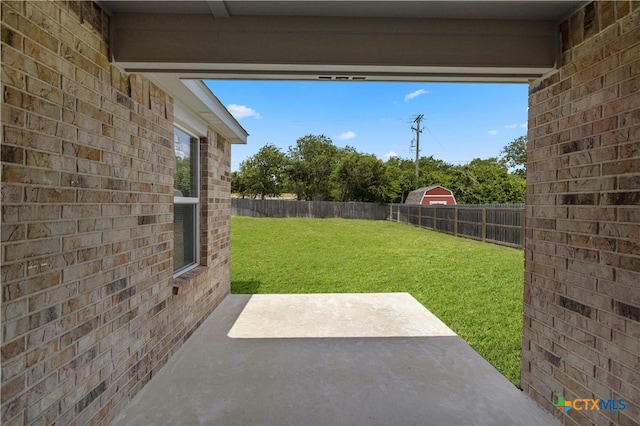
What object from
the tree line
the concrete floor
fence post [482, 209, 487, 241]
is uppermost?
the tree line

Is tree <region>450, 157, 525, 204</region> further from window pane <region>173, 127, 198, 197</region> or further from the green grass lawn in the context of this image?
window pane <region>173, 127, 198, 197</region>

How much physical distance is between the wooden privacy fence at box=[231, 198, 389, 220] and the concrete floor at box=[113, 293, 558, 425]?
70.6 feet

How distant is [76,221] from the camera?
1859 mm

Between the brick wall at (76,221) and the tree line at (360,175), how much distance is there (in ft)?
88.9

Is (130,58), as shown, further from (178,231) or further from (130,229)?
(178,231)

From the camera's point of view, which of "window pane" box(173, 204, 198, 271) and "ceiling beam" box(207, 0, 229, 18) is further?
"window pane" box(173, 204, 198, 271)

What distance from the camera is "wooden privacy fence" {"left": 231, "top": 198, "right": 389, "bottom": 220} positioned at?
25453 millimetres

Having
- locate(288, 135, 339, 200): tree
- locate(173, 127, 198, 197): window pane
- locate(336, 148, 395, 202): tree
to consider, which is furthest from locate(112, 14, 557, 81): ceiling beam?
locate(288, 135, 339, 200): tree

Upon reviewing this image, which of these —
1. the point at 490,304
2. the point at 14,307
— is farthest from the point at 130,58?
the point at 490,304

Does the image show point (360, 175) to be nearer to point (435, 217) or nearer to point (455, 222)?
point (435, 217)

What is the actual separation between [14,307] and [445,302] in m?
5.38

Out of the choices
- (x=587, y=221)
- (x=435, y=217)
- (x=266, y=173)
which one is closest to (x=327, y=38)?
(x=587, y=221)

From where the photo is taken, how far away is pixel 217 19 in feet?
6.94

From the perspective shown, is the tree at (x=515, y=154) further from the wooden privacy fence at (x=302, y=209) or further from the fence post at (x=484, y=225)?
the fence post at (x=484, y=225)
